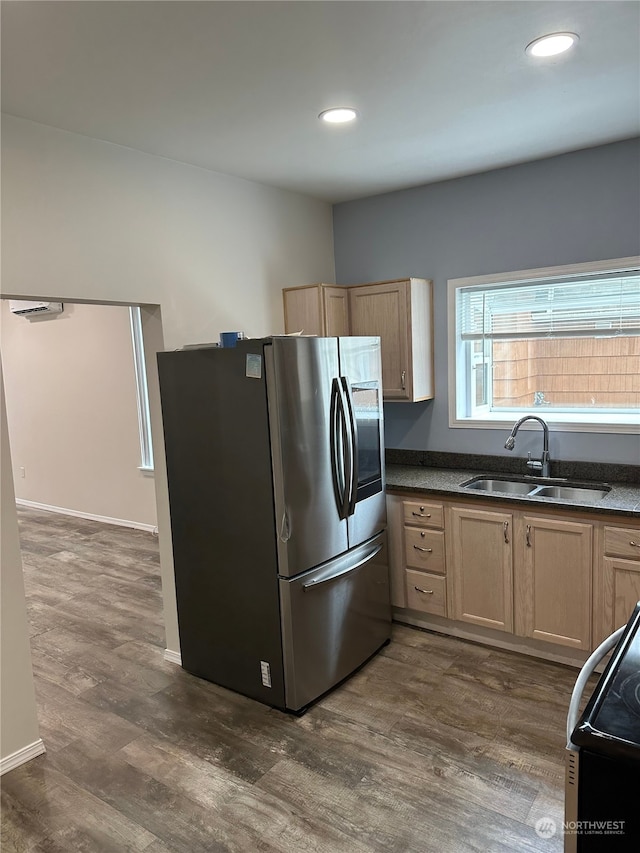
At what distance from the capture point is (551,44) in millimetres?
2076

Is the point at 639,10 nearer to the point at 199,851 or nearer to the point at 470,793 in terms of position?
the point at 470,793

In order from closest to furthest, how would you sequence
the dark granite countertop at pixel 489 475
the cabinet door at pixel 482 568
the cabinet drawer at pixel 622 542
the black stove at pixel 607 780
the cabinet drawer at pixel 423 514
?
the black stove at pixel 607 780 < the cabinet drawer at pixel 622 542 < the dark granite countertop at pixel 489 475 < the cabinet door at pixel 482 568 < the cabinet drawer at pixel 423 514

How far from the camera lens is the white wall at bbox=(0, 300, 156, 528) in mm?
5973

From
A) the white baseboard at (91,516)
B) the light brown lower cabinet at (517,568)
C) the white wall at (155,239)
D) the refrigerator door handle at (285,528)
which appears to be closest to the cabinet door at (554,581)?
the light brown lower cabinet at (517,568)

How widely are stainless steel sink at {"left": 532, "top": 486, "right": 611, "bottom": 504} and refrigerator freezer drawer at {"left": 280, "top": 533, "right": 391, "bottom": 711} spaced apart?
958mm

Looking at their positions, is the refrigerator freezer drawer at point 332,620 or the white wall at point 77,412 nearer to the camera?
the refrigerator freezer drawer at point 332,620

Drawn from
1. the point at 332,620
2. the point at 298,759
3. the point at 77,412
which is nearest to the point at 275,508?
the point at 332,620

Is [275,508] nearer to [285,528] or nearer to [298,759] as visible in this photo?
[285,528]

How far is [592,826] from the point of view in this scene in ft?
3.59

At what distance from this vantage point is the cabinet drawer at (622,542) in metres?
2.84

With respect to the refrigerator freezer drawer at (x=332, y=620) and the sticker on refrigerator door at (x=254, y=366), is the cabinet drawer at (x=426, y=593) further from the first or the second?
the sticker on refrigerator door at (x=254, y=366)

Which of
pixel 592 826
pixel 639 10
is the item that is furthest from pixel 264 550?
pixel 639 10

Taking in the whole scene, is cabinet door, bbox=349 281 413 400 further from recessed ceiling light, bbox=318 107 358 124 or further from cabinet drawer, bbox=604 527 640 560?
cabinet drawer, bbox=604 527 640 560

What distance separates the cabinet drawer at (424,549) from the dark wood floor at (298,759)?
0.43 m
